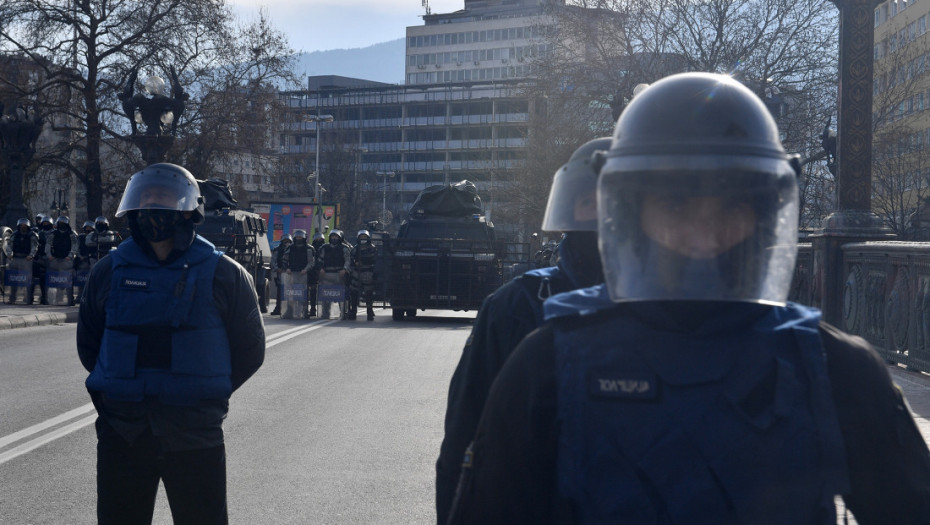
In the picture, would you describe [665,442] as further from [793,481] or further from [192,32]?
[192,32]

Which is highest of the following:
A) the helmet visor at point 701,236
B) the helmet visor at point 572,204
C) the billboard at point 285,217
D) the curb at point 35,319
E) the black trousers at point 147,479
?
the billboard at point 285,217

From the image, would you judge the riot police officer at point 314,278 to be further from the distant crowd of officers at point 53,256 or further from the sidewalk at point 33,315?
the sidewalk at point 33,315

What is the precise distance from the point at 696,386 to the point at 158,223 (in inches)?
110

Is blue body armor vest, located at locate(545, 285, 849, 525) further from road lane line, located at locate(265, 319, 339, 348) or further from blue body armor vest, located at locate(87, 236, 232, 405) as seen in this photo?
road lane line, located at locate(265, 319, 339, 348)

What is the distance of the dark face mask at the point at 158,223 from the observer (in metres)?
3.97

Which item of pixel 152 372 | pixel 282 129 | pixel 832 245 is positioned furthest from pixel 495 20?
pixel 152 372

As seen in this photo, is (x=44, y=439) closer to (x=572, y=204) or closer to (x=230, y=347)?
(x=230, y=347)

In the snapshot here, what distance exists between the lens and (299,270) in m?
23.9

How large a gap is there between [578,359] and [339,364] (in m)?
12.2

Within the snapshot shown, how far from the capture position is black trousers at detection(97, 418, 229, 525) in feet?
12.2

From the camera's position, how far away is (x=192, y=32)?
3706cm

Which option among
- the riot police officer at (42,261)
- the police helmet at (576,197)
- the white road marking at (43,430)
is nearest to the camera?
the police helmet at (576,197)

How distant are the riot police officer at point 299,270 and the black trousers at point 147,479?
20104 millimetres

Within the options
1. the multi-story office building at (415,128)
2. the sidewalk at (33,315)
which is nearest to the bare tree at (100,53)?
the sidewalk at (33,315)
